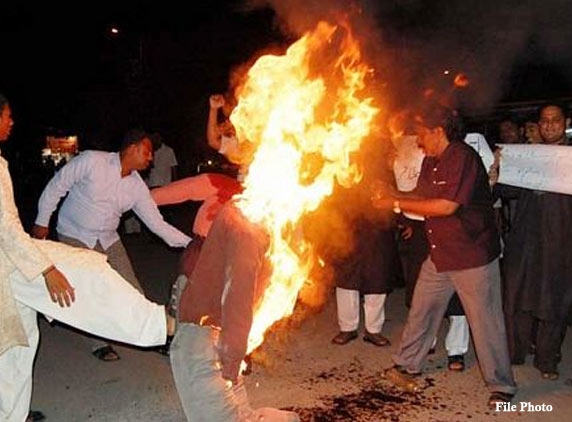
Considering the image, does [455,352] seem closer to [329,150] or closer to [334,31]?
[329,150]

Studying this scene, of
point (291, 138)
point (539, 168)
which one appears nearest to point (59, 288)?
point (291, 138)

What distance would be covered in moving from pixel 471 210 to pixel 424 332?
1045 millimetres

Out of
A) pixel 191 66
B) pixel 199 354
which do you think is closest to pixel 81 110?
pixel 191 66

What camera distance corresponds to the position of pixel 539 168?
17.6ft

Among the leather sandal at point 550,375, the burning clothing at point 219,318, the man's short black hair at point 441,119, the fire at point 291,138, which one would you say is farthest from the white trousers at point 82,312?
the leather sandal at point 550,375

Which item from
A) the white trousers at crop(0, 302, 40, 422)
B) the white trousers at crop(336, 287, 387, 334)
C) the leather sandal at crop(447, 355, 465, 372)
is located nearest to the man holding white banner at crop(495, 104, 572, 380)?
the leather sandal at crop(447, 355, 465, 372)

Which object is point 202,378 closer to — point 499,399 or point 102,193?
point 499,399

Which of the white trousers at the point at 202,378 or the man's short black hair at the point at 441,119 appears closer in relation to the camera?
the white trousers at the point at 202,378

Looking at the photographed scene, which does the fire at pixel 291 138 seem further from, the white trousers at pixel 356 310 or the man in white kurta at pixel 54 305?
the white trousers at pixel 356 310

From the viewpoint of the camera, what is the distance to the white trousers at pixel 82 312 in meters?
4.11

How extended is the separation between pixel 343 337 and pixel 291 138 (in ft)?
8.94

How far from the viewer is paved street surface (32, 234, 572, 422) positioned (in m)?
4.88

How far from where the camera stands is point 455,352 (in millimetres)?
5824

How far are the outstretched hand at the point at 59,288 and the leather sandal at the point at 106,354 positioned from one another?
7.28ft
